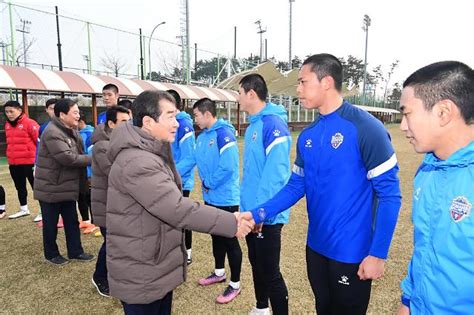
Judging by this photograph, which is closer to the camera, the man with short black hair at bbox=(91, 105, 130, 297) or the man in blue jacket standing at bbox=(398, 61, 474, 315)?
the man in blue jacket standing at bbox=(398, 61, 474, 315)

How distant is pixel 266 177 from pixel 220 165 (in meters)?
0.92

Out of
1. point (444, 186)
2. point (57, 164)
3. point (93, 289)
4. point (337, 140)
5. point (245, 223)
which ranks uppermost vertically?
point (337, 140)

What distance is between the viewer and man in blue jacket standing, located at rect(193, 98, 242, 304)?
3.63m

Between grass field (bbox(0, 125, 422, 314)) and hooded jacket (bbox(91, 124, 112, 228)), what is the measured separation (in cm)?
92

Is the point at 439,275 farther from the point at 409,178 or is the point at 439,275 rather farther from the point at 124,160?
the point at 409,178

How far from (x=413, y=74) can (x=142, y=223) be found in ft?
5.30

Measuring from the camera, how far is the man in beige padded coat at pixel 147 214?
1932 millimetres

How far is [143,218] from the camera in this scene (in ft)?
6.60

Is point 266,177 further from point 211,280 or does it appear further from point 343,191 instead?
point 211,280

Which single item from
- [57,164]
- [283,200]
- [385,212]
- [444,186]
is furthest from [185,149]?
[444,186]

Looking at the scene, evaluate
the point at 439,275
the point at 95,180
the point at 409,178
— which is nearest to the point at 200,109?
the point at 95,180

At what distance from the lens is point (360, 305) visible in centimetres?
211

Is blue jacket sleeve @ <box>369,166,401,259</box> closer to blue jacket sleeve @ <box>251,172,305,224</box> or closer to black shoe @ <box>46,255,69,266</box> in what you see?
blue jacket sleeve @ <box>251,172,305,224</box>

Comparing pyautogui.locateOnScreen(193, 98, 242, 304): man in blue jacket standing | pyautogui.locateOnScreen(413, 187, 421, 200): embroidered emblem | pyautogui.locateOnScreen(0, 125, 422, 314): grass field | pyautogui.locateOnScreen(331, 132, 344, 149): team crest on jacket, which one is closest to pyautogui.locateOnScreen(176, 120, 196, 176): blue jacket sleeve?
pyautogui.locateOnScreen(193, 98, 242, 304): man in blue jacket standing
